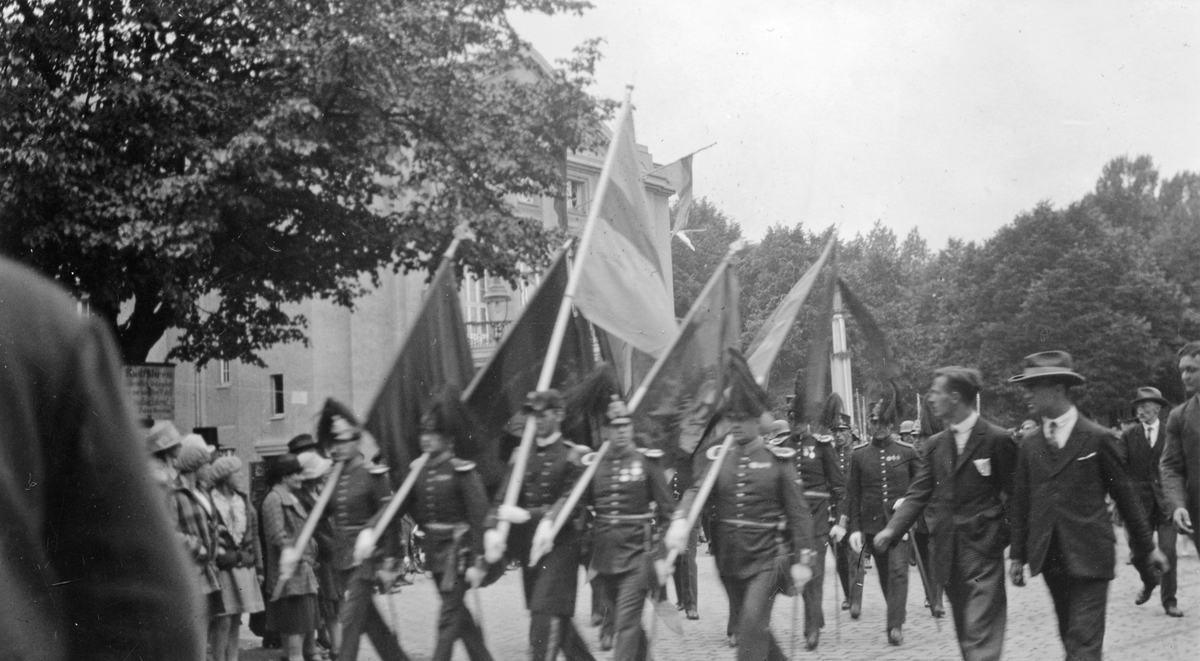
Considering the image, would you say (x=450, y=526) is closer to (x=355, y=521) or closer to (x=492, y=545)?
(x=492, y=545)

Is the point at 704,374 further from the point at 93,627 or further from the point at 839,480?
the point at 93,627

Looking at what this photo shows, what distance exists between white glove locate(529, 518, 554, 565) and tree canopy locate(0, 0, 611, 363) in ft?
27.1

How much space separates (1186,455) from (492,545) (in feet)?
14.6

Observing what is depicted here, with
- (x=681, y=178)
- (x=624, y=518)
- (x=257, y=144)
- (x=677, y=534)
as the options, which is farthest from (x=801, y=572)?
(x=257, y=144)

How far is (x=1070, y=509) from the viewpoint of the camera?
6.36 m

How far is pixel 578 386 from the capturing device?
32.4 feet

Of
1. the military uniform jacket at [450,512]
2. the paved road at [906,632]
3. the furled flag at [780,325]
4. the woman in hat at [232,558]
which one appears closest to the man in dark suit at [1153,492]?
the paved road at [906,632]

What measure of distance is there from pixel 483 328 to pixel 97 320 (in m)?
30.1

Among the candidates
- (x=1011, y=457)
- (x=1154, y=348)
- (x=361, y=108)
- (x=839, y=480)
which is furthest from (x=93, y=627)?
(x=1154, y=348)

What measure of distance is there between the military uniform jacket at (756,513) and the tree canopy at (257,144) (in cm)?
897

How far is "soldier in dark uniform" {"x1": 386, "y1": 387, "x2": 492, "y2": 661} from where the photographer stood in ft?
25.3

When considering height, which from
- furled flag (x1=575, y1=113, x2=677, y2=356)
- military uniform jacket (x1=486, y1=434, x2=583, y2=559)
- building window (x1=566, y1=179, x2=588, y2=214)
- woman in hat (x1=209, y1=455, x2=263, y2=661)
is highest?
building window (x1=566, y1=179, x2=588, y2=214)

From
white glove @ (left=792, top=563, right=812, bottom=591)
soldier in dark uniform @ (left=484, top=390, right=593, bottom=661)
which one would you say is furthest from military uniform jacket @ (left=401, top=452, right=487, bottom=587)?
white glove @ (left=792, top=563, right=812, bottom=591)

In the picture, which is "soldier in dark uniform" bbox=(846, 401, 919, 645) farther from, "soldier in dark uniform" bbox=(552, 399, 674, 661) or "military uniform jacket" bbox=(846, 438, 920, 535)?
"soldier in dark uniform" bbox=(552, 399, 674, 661)
